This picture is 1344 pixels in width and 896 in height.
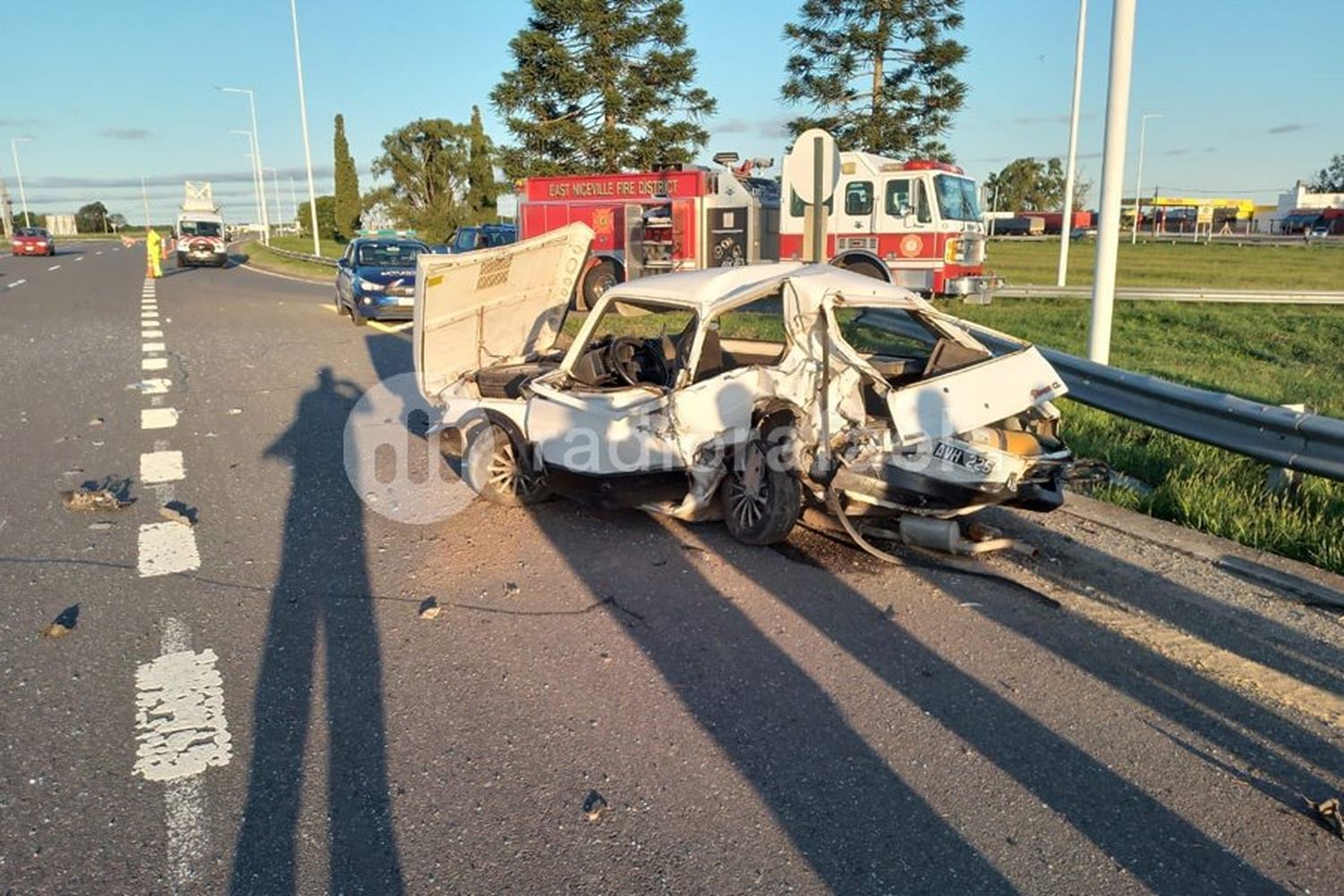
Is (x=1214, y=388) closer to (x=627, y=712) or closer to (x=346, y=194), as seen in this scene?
(x=627, y=712)

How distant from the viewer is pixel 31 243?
5159 centimetres

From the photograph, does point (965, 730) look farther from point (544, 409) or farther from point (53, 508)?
point (53, 508)

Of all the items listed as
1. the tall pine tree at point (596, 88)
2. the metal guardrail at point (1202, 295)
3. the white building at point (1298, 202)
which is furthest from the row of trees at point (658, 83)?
the white building at point (1298, 202)

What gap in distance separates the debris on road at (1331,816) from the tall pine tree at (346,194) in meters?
62.9

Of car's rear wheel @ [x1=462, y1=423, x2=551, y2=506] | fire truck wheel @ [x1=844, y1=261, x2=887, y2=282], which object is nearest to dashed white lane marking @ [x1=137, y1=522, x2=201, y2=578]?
car's rear wheel @ [x1=462, y1=423, x2=551, y2=506]

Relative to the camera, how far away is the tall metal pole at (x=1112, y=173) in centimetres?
823

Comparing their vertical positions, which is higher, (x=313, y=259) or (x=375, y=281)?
(x=375, y=281)

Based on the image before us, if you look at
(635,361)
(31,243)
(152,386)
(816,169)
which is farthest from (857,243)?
(31,243)

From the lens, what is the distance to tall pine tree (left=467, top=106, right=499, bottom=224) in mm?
50469

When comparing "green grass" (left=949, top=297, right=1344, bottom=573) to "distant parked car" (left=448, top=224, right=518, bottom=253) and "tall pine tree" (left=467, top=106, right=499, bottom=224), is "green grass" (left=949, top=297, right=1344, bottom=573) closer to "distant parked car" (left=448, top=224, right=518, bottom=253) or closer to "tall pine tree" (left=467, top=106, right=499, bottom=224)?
"distant parked car" (left=448, top=224, right=518, bottom=253)

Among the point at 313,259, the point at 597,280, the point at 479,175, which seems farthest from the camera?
the point at 479,175

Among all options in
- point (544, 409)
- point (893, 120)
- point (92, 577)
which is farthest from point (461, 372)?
point (893, 120)

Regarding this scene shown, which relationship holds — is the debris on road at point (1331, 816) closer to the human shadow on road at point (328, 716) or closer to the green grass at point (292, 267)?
the human shadow on road at point (328, 716)

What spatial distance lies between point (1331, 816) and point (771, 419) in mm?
3040
